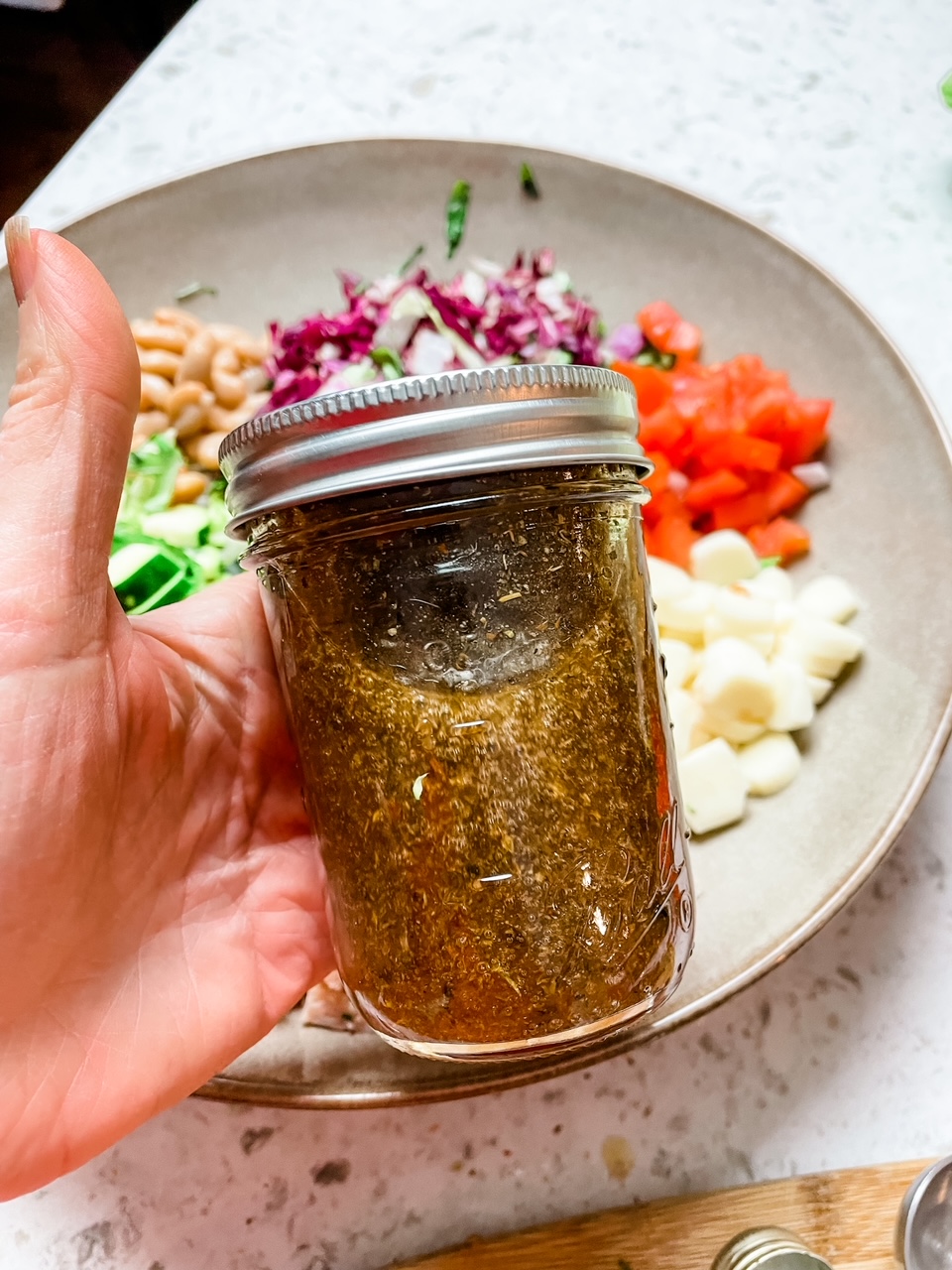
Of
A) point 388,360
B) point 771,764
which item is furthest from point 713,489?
point 388,360

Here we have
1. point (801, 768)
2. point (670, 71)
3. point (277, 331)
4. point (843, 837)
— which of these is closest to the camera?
point (843, 837)

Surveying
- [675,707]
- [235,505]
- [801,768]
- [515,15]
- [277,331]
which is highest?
[515,15]

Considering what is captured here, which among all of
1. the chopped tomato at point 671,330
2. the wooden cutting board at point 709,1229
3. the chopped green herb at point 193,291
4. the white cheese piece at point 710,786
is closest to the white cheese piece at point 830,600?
the white cheese piece at point 710,786

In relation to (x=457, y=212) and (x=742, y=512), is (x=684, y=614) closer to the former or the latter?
(x=742, y=512)

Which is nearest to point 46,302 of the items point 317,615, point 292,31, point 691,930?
point 317,615

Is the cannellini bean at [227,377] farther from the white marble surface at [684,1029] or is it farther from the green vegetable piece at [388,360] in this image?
the white marble surface at [684,1029]

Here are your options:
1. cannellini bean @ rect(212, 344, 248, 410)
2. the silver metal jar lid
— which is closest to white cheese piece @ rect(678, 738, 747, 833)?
the silver metal jar lid

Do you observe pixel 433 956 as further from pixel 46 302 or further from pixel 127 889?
pixel 46 302
